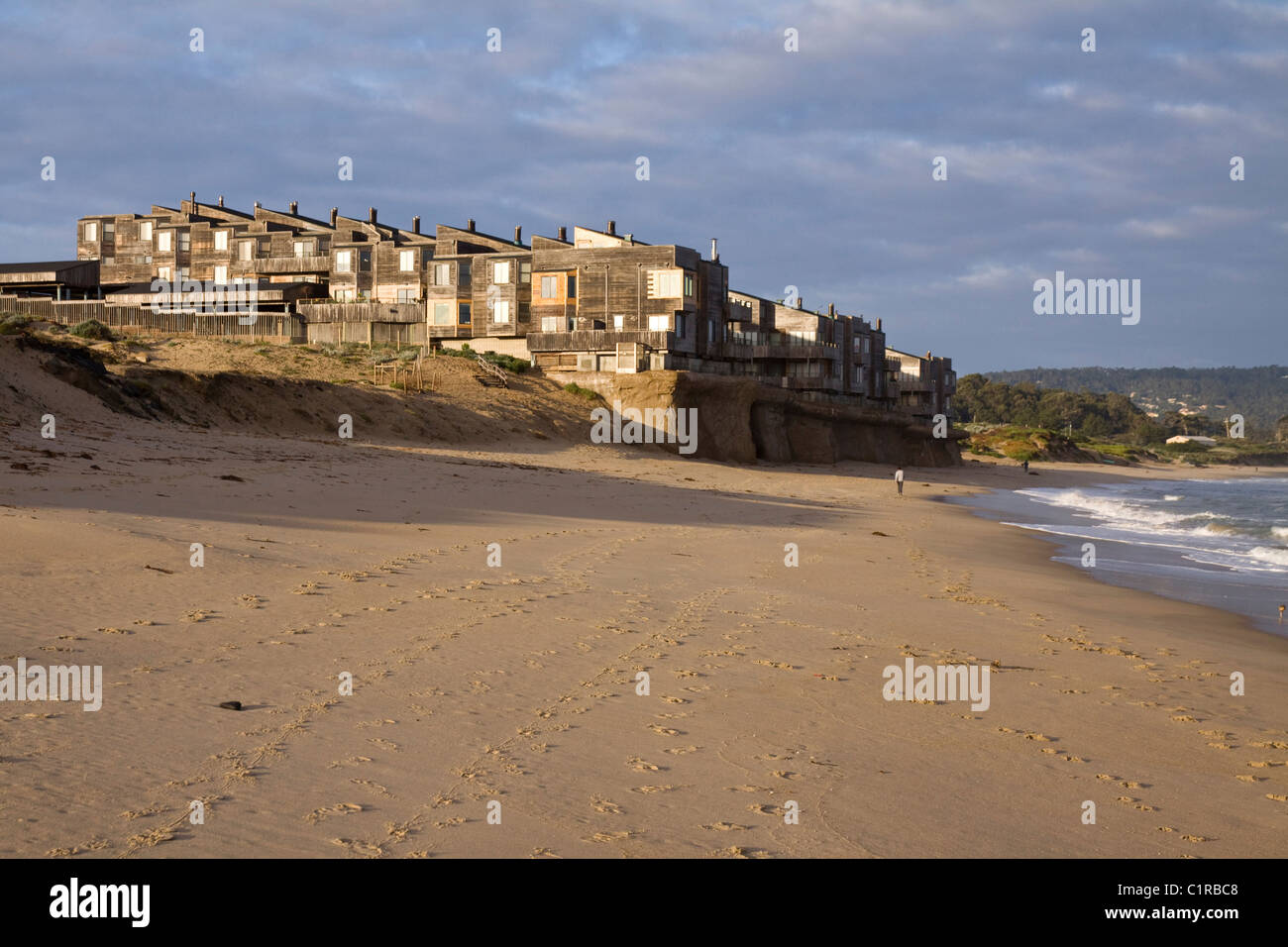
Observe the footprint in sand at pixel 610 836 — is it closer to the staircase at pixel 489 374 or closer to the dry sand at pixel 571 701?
the dry sand at pixel 571 701

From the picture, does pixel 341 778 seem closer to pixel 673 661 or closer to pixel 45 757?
pixel 45 757

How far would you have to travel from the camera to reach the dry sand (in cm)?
585

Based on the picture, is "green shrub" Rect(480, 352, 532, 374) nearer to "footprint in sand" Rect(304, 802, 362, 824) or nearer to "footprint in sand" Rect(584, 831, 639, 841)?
"footprint in sand" Rect(304, 802, 362, 824)

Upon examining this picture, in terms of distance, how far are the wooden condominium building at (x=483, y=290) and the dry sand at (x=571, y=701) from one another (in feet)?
130

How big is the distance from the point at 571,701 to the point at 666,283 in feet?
184

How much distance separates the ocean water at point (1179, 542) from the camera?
1794 centimetres

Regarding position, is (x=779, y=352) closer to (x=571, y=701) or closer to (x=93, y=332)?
(x=93, y=332)

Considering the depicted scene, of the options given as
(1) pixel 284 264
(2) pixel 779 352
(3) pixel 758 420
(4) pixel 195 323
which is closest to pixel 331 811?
(3) pixel 758 420

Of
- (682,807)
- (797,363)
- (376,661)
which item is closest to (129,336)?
(797,363)

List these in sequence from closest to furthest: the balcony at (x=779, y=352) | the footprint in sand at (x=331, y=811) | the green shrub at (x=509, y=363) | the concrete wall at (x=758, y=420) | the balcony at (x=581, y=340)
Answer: the footprint in sand at (x=331, y=811)
the concrete wall at (x=758, y=420)
the green shrub at (x=509, y=363)
the balcony at (x=581, y=340)
the balcony at (x=779, y=352)

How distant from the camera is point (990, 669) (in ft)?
34.7

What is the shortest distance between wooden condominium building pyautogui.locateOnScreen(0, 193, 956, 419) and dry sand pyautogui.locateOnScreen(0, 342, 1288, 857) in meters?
39.6

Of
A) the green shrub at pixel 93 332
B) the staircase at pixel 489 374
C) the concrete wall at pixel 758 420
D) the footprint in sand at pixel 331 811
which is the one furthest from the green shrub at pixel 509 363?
the footprint in sand at pixel 331 811

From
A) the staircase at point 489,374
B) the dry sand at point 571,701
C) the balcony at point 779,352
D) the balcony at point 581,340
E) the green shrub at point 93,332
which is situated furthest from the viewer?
the balcony at point 779,352
